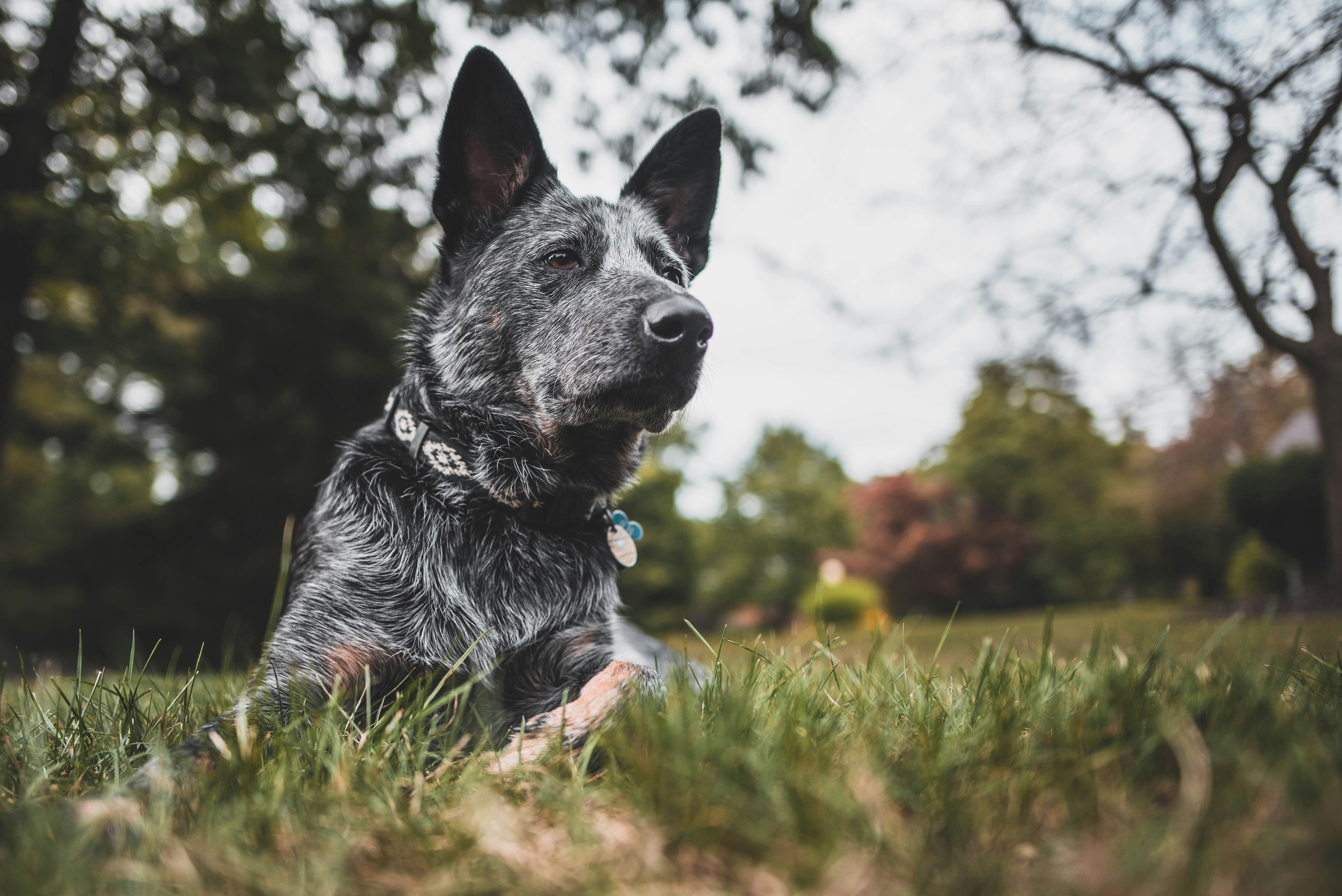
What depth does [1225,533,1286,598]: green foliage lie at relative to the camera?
17234 millimetres

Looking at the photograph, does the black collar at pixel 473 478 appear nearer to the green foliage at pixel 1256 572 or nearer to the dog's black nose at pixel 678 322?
the dog's black nose at pixel 678 322

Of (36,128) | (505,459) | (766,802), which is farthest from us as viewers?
(36,128)

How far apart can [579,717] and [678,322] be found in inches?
43.5

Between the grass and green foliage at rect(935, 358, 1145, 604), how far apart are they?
85.7 feet

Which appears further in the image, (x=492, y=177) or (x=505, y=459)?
(x=492, y=177)

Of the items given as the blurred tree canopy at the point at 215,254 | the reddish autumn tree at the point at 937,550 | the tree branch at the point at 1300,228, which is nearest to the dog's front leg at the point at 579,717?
the blurred tree canopy at the point at 215,254

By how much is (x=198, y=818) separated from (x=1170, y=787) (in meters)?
1.74

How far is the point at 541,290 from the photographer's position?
7.82ft

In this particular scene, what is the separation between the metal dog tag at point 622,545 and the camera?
2.31 metres

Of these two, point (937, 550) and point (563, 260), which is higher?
point (563, 260)

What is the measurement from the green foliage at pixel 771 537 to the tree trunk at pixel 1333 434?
24.3m

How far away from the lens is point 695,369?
2129mm

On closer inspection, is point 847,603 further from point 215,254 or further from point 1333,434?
point 215,254

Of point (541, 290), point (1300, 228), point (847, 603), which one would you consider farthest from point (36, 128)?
point (847, 603)
